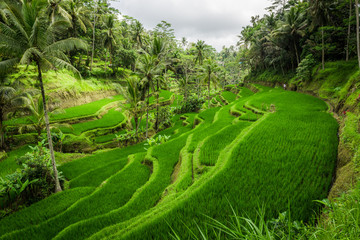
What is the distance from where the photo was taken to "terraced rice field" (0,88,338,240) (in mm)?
3818

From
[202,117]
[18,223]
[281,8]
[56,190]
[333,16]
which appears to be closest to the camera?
[18,223]

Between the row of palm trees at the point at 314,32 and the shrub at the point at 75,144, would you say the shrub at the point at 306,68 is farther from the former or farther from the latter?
the shrub at the point at 75,144

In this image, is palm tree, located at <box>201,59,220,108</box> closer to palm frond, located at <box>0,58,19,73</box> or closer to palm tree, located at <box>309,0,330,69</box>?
palm tree, located at <box>309,0,330,69</box>

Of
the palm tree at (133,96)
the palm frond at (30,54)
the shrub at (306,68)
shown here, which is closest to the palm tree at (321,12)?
the shrub at (306,68)

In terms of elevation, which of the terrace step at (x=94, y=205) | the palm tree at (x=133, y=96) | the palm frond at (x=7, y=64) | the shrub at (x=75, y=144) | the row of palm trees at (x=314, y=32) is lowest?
the terrace step at (x=94, y=205)

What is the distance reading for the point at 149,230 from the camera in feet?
11.6

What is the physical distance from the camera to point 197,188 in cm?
463

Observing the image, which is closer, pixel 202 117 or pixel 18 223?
pixel 18 223

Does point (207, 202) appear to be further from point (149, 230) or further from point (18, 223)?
point (18, 223)

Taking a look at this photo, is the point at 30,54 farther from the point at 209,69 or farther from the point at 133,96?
the point at 209,69

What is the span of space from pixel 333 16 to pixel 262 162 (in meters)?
25.5

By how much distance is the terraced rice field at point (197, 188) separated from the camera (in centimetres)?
382

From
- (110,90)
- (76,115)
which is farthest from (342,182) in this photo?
(110,90)

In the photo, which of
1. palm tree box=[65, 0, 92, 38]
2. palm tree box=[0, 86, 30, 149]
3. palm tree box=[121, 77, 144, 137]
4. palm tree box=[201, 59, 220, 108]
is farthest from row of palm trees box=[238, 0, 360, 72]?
palm tree box=[65, 0, 92, 38]
